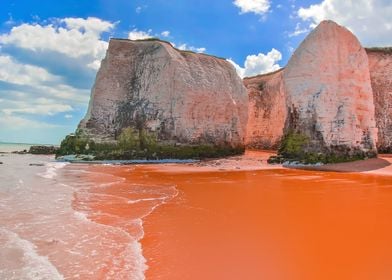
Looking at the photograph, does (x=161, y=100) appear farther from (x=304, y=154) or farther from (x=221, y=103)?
(x=304, y=154)

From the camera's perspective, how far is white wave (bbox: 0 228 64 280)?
13.2 feet

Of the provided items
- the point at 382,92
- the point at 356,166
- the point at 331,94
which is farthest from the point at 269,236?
the point at 382,92

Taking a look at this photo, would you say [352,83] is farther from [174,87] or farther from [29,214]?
[29,214]

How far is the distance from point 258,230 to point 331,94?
17.2 metres

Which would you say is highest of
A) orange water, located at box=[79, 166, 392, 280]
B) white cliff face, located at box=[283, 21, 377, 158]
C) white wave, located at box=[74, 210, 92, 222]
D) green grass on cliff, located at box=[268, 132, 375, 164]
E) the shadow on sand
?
white cliff face, located at box=[283, 21, 377, 158]

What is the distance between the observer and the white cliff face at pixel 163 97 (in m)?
30.0

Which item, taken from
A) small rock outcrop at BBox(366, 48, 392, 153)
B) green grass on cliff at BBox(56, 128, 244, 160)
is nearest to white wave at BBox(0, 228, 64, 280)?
green grass on cliff at BBox(56, 128, 244, 160)

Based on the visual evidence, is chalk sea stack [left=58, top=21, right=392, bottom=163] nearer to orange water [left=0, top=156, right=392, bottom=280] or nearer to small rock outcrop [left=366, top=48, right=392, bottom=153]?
small rock outcrop [left=366, top=48, right=392, bottom=153]

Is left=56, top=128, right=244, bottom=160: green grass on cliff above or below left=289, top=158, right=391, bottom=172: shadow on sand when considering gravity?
above

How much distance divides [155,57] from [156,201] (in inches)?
954

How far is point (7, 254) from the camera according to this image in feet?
15.7

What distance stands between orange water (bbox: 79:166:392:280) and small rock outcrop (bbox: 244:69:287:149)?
3098cm

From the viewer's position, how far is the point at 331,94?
70.2 feet

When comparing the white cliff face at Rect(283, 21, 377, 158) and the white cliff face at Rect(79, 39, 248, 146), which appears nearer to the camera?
the white cliff face at Rect(283, 21, 377, 158)
